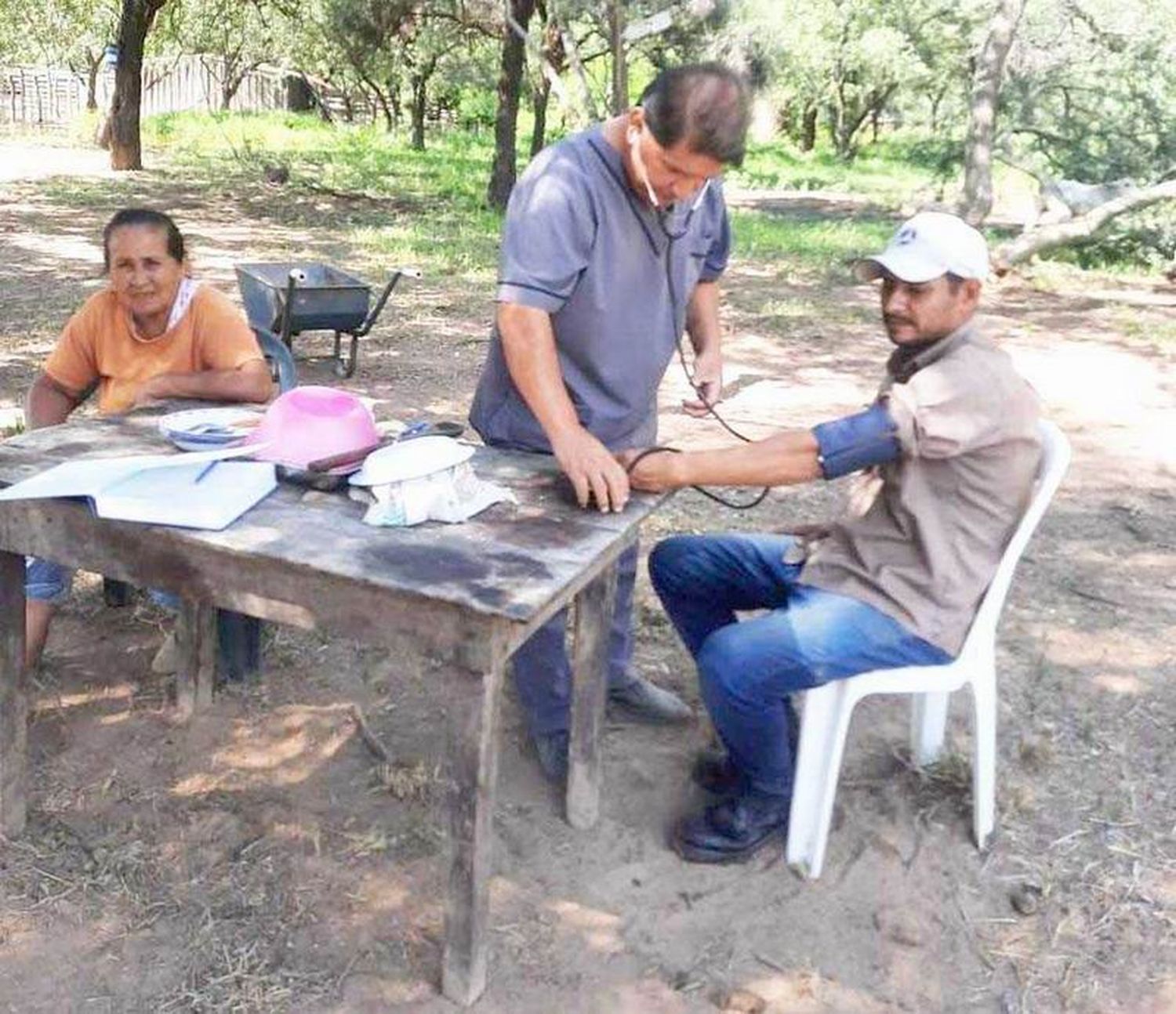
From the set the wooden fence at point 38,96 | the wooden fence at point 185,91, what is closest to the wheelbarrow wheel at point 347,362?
the wooden fence at point 38,96

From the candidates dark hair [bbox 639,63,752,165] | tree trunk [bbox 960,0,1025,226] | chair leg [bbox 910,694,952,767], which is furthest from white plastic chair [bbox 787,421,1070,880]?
tree trunk [bbox 960,0,1025,226]

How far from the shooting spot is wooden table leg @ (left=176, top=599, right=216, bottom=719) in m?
3.29

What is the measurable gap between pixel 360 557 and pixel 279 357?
1799 mm

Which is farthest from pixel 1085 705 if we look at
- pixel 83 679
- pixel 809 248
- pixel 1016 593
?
pixel 809 248

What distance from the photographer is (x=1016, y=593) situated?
173 inches

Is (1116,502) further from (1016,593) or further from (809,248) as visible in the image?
(809,248)

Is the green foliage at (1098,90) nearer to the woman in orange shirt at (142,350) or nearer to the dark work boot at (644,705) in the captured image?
the dark work boot at (644,705)

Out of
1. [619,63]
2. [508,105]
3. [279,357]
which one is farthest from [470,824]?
[508,105]

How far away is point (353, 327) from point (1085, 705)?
473 cm

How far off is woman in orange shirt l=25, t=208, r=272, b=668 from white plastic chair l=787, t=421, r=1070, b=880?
1605 mm

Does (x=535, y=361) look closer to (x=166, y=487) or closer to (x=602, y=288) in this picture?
(x=602, y=288)

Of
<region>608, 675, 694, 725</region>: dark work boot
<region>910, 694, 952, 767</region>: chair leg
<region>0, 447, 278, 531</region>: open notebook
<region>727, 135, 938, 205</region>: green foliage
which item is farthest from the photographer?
<region>727, 135, 938, 205</region>: green foliage

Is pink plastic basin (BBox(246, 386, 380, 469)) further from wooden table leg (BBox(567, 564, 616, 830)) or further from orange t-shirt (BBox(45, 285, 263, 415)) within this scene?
orange t-shirt (BBox(45, 285, 263, 415))

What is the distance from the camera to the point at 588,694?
2.92 metres
